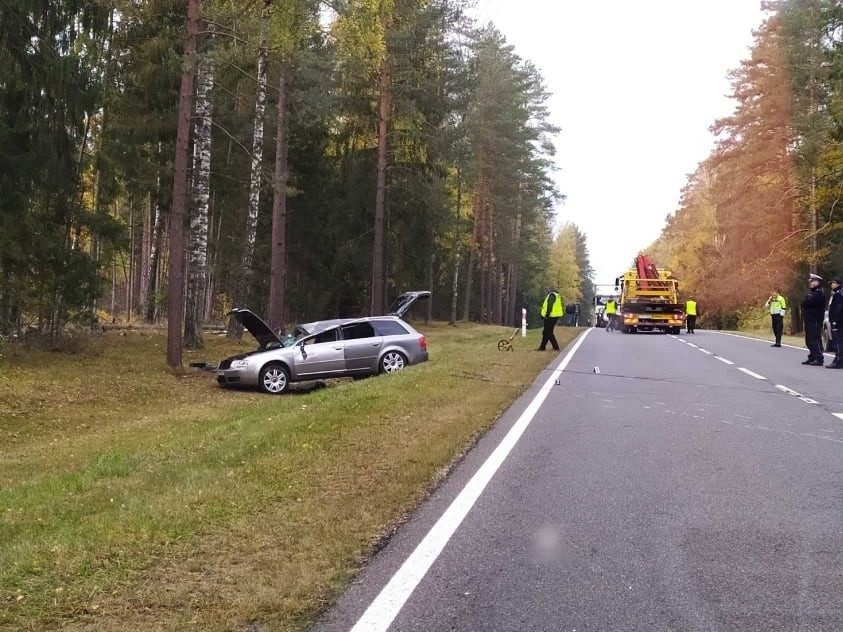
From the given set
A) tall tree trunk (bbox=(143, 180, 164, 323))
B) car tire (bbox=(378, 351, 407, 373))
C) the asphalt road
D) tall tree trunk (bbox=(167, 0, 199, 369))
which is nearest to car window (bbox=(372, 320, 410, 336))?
car tire (bbox=(378, 351, 407, 373))

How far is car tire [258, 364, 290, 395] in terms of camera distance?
14953 millimetres

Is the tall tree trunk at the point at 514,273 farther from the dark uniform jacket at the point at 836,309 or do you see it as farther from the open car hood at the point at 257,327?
the open car hood at the point at 257,327

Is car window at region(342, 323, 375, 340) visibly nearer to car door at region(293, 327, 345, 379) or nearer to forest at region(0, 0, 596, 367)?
car door at region(293, 327, 345, 379)

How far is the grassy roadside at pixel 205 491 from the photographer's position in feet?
12.7

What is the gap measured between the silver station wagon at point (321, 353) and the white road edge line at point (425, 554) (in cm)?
796

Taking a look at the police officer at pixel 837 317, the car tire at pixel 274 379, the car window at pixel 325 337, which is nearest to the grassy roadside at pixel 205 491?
the car tire at pixel 274 379

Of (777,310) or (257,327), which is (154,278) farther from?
(777,310)

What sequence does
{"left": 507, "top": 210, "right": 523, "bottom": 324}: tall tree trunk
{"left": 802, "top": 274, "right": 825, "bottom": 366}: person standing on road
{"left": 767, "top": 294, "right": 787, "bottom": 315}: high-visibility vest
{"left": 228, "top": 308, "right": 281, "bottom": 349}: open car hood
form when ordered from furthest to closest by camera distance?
{"left": 507, "top": 210, "right": 523, "bottom": 324}: tall tree trunk
{"left": 767, "top": 294, "right": 787, "bottom": 315}: high-visibility vest
{"left": 802, "top": 274, "right": 825, "bottom": 366}: person standing on road
{"left": 228, "top": 308, "right": 281, "bottom": 349}: open car hood

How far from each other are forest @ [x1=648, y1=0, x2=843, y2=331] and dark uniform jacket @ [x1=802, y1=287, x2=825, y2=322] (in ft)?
55.0

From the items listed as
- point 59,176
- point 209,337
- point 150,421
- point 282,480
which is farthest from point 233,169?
point 282,480

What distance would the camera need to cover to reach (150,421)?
11.3 meters

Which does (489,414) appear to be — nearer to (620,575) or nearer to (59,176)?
(620,575)

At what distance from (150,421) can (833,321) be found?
561 inches

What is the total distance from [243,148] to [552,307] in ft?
31.3
